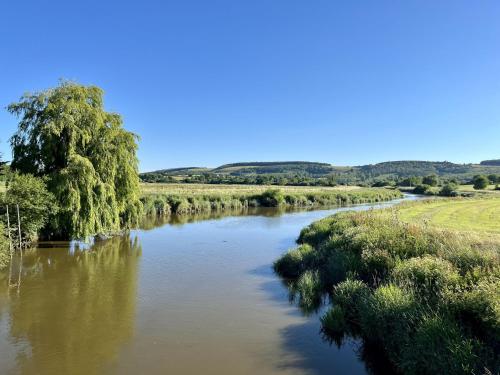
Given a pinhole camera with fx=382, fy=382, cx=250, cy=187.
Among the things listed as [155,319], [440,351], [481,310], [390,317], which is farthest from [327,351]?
[155,319]

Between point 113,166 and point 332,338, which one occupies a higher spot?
point 113,166

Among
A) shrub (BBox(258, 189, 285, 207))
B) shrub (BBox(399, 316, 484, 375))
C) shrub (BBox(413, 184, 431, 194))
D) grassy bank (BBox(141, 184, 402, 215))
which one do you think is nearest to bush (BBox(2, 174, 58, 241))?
shrub (BBox(399, 316, 484, 375))

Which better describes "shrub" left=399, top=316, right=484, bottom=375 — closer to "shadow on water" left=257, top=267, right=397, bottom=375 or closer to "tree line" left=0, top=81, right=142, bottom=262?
"shadow on water" left=257, top=267, right=397, bottom=375

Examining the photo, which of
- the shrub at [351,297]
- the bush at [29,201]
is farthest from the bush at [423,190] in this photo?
the shrub at [351,297]

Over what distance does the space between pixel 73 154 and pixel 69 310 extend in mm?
10883

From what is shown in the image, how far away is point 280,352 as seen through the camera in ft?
28.8

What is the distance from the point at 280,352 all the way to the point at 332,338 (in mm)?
1537

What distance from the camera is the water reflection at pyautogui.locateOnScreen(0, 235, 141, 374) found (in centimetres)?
842

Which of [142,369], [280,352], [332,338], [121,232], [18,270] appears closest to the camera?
[142,369]

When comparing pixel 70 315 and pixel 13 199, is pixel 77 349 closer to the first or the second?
pixel 70 315

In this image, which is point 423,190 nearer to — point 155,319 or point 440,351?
point 155,319

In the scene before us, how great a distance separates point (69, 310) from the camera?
11414 mm

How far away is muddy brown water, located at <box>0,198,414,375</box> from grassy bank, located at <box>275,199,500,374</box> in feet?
2.86

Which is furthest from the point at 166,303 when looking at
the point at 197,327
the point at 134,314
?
the point at 197,327
